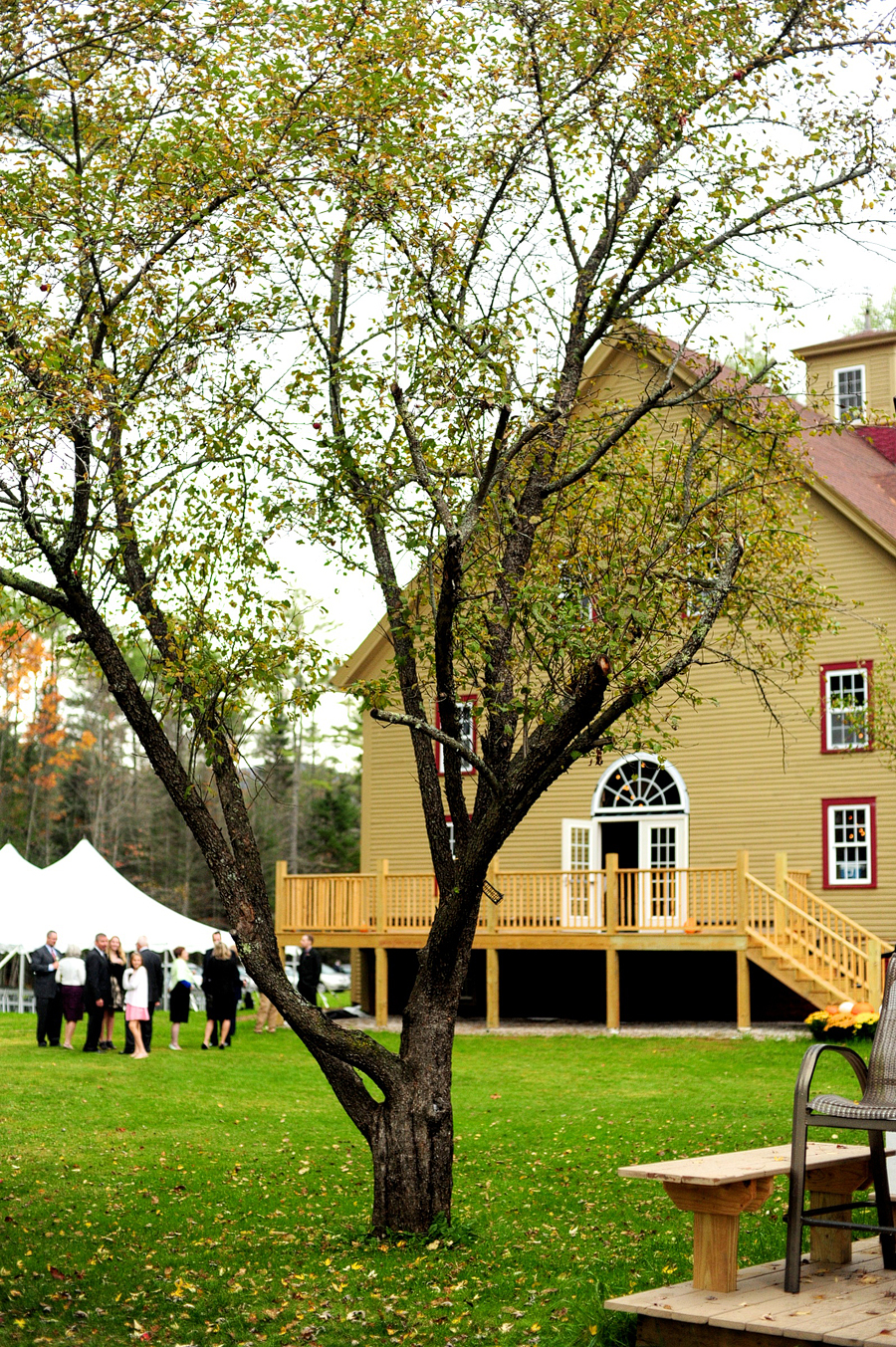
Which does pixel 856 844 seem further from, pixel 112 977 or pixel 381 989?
pixel 112 977

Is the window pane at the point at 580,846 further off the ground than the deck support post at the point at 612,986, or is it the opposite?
the window pane at the point at 580,846

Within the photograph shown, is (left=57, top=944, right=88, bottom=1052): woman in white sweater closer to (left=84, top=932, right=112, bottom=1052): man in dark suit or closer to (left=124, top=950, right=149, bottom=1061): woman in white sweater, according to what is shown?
(left=84, top=932, right=112, bottom=1052): man in dark suit

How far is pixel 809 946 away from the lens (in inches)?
789

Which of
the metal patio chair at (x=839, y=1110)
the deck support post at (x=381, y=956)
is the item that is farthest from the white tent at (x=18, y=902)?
the metal patio chair at (x=839, y=1110)

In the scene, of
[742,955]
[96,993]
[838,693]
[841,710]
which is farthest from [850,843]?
[96,993]

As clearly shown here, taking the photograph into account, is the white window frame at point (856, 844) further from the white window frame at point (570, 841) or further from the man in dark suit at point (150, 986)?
the man in dark suit at point (150, 986)

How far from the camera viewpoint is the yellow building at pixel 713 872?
21.1m

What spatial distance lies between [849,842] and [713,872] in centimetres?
265

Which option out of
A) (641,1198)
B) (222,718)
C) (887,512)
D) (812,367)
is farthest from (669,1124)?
(812,367)

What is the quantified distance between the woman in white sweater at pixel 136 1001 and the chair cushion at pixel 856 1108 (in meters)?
14.7

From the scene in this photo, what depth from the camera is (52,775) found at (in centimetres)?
4797

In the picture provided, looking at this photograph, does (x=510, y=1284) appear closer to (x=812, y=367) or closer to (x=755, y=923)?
(x=755, y=923)

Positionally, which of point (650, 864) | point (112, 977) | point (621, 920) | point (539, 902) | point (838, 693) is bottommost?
point (112, 977)

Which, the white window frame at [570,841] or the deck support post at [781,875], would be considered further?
the white window frame at [570,841]
